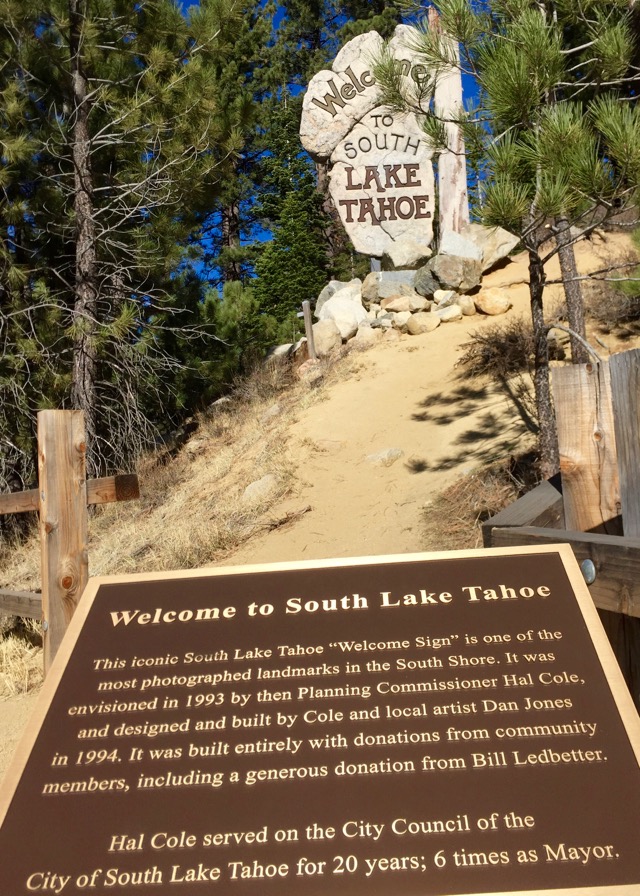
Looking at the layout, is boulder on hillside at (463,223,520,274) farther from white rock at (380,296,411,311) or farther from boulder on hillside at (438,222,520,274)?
white rock at (380,296,411,311)

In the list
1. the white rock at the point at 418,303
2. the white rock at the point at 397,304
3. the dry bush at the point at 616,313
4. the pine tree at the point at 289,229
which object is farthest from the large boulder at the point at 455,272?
the pine tree at the point at 289,229

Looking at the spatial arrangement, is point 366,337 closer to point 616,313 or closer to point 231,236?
point 616,313

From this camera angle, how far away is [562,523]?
119 inches

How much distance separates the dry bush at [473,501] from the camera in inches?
274

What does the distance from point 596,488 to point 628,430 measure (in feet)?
1.08

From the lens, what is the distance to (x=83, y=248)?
35.2 feet

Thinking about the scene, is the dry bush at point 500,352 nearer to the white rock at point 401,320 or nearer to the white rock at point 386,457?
the white rock at point 386,457

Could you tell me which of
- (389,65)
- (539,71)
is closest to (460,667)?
(539,71)

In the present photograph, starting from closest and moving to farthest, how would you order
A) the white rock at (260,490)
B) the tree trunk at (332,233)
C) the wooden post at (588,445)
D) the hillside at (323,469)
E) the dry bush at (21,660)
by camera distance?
the wooden post at (588,445)
the dry bush at (21,660)
the hillside at (323,469)
the white rock at (260,490)
the tree trunk at (332,233)

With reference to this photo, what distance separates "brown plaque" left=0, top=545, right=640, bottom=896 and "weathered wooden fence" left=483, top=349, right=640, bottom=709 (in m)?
0.20

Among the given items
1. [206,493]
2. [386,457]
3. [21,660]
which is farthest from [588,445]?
[206,493]

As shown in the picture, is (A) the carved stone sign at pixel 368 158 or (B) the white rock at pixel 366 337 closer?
(B) the white rock at pixel 366 337

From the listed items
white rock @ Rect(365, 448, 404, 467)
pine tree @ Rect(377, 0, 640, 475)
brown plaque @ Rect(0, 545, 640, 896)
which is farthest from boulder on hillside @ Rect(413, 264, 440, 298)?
brown plaque @ Rect(0, 545, 640, 896)

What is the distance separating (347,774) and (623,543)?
41.0 inches
